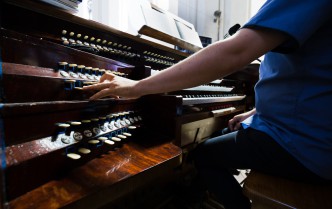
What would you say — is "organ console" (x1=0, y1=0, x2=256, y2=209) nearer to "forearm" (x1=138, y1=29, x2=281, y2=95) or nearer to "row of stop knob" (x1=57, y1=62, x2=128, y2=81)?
"row of stop knob" (x1=57, y1=62, x2=128, y2=81)

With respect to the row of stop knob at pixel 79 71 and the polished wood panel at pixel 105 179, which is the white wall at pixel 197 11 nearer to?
the row of stop knob at pixel 79 71

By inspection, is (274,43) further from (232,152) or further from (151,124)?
(151,124)

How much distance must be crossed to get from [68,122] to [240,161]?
2.39ft

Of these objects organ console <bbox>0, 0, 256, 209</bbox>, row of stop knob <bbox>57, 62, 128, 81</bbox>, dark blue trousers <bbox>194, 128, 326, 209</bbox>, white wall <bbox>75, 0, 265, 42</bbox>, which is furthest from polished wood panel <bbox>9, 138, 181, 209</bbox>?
white wall <bbox>75, 0, 265, 42</bbox>

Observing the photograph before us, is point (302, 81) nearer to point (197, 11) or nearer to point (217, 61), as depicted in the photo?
point (217, 61)

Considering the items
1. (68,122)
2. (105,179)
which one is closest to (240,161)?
(105,179)

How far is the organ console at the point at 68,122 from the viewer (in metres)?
0.50

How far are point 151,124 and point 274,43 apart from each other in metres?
0.71

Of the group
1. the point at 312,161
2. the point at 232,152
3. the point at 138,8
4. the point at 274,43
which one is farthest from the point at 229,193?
the point at 138,8

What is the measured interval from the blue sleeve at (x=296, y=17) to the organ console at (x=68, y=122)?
0.55 m

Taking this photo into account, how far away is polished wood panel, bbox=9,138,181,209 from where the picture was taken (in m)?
A: 0.47

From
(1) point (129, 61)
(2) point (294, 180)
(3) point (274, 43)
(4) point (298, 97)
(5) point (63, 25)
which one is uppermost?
(5) point (63, 25)

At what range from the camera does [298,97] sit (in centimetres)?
72

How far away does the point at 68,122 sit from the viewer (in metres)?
0.66
